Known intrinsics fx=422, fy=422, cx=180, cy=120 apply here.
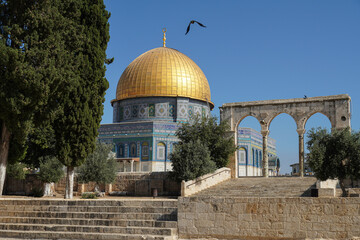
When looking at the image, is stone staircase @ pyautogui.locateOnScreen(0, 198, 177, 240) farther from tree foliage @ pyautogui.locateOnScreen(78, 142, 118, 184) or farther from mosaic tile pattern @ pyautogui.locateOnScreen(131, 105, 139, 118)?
mosaic tile pattern @ pyautogui.locateOnScreen(131, 105, 139, 118)

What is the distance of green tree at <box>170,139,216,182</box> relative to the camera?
20234 mm

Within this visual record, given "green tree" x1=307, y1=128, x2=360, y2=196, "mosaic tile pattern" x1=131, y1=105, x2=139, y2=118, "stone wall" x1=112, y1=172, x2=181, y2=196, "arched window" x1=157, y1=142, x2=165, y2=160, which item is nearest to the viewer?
"green tree" x1=307, y1=128, x2=360, y2=196

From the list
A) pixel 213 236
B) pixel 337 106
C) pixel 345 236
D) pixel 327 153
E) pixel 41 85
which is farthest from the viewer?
pixel 337 106

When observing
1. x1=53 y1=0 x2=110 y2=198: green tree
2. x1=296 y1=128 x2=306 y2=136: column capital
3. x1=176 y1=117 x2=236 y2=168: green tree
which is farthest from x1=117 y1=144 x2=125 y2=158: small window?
x1=53 y1=0 x2=110 y2=198: green tree

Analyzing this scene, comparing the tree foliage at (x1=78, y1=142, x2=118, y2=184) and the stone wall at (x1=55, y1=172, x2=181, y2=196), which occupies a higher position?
the tree foliage at (x1=78, y1=142, x2=118, y2=184)

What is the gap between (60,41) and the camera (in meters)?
13.9

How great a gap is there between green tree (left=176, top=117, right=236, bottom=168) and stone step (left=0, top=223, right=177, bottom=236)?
1265 centimetres

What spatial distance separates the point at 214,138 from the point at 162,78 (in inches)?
653

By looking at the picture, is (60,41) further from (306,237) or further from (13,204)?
(306,237)

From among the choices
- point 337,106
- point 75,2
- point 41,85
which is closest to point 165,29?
point 337,106

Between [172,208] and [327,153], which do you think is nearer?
[172,208]

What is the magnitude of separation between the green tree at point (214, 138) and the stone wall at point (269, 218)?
40.9 feet

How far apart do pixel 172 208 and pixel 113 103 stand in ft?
101

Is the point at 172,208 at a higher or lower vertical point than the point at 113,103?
lower
